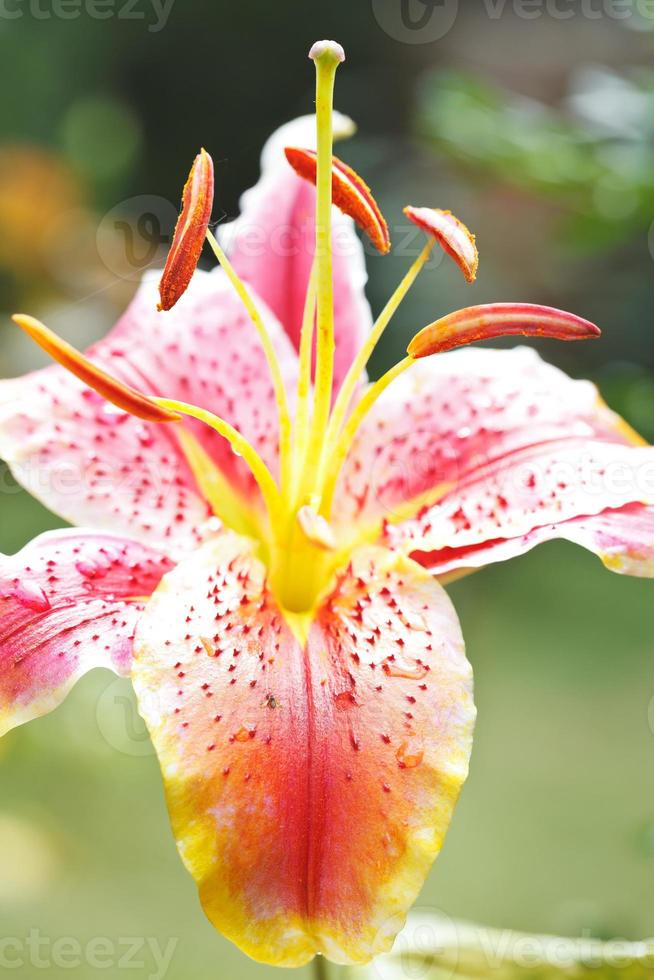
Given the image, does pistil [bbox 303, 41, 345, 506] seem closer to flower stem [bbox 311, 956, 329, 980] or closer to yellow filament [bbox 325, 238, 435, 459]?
yellow filament [bbox 325, 238, 435, 459]

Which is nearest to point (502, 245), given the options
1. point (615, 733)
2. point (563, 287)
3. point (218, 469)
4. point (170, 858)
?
point (563, 287)

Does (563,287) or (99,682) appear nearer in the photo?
(99,682)

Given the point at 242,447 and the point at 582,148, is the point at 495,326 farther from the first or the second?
the point at 582,148

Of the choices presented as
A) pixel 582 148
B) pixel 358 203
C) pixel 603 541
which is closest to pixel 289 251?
pixel 358 203

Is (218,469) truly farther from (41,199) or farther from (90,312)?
(41,199)

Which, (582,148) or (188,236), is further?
(582,148)

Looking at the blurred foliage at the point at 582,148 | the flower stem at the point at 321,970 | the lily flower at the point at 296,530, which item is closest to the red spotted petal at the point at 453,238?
the lily flower at the point at 296,530

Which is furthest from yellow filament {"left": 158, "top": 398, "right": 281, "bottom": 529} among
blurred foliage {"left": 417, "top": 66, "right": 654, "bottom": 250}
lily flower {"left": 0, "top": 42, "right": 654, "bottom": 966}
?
blurred foliage {"left": 417, "top": 66, "right": 654, "bottom": 250}
